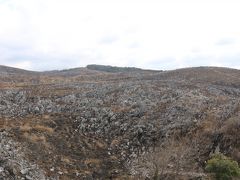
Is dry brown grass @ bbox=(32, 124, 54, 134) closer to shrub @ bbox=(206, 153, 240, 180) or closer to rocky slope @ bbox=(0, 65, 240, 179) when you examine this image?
rocky slope @ bbox=(0, 65, 240, 179)

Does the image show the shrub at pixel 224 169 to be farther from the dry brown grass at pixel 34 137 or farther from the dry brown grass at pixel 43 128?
the dry brown grass at pixel 43 128

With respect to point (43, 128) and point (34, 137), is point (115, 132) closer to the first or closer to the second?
point (43, 128)

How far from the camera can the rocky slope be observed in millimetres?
38781

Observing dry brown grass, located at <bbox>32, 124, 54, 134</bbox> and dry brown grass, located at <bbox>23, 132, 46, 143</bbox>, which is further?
dry brown grass, located at <bbox>32, 124, 54, 134</bbox>

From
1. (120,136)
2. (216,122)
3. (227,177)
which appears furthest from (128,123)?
(227,177)

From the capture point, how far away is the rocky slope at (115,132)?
38.8 m

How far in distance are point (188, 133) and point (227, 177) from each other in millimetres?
13763

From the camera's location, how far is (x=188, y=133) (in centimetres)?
4456

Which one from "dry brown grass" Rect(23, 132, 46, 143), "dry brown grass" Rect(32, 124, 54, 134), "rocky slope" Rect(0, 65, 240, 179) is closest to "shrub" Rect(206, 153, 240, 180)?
"rocky slope" Rect(0, 65, 240, 179)

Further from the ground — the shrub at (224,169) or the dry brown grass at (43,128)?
the dry brown grass at (43,128)

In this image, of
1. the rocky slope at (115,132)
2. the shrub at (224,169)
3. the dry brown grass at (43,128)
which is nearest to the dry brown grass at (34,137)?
the rocky slope at (115,132)

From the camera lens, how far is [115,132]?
158 feet

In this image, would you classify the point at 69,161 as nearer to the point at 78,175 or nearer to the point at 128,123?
the point at 78,175

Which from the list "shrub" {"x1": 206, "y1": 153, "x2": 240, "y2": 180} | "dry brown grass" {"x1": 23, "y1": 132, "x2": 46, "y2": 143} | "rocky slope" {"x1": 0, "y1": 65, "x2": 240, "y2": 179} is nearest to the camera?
"shrub" {"x1": 206, "y1": 153, "x2": 240, "y2": 180}
